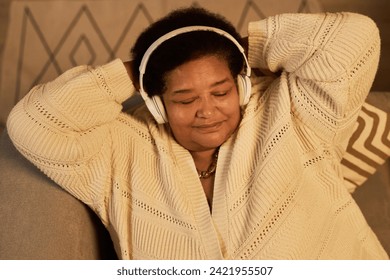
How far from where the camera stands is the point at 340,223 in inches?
44.5

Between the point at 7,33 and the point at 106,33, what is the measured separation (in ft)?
1.27

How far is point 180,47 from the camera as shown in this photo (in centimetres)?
Result: 101

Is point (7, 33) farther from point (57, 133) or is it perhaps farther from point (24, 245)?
point (24, 245)

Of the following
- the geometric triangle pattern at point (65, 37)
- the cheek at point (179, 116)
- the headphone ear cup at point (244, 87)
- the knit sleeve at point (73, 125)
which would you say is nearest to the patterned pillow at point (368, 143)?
the headphone ear cup at point (244, 87)

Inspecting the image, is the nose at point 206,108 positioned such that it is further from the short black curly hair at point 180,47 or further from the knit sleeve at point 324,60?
the knit sleeve at point 324,60

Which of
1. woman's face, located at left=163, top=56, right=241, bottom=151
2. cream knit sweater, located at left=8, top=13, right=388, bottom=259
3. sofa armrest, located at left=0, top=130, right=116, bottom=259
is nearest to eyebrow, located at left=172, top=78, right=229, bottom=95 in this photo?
woman's face, located at left=163, top=56, right=241, bottom=151

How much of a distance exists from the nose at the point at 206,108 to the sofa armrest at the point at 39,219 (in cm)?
38

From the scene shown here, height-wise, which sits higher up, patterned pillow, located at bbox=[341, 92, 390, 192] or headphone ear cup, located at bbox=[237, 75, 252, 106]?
headphone ear cup, located at bbox=[237, 75, 252, 106]

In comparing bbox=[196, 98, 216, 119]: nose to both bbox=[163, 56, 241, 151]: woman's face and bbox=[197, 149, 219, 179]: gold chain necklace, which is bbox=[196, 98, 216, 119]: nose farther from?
bbox=[197, 149, 219, 179]: gold chain necklace

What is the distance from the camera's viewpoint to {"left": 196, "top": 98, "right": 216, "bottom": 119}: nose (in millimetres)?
1043

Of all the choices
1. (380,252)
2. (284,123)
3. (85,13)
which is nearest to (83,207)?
(284,123)

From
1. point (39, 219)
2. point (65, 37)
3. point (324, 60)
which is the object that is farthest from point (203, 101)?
point (65, 37)

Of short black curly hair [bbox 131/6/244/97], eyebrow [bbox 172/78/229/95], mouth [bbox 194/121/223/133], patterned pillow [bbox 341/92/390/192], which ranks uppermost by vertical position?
short black curly hair [bbox 131/6/244/97]

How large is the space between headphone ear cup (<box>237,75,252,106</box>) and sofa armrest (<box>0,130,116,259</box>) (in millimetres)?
472
